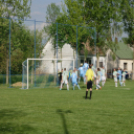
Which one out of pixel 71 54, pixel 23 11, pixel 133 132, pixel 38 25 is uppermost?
pixel 23 11

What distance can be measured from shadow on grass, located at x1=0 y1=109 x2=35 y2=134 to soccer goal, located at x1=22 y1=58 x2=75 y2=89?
16.6 metres

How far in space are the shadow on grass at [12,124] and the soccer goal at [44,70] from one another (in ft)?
54.4

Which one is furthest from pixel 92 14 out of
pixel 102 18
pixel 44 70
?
pixel 44 70

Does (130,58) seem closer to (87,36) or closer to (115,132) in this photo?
(87,36)

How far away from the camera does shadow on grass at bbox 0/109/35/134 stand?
868 centimetres

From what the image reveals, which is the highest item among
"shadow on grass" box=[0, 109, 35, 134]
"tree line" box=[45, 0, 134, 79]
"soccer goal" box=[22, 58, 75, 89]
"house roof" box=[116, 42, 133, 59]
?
"tree line" box=[45, 0, 134, 79]

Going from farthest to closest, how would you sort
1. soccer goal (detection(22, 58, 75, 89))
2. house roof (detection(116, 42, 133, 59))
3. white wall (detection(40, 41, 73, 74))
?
house roof (detection(116, 42, 133, 59)), white wall (detection(40, 41, 73, 74)), soccer goal (detection(22, 58, 75, 89))

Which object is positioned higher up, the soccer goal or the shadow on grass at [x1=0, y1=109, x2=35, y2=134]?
the soccer goal

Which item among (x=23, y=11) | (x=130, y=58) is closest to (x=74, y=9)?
(x=23, y=11)

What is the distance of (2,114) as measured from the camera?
1182cm

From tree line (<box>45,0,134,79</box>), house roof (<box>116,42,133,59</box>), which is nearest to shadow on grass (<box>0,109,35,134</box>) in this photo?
tree line (<box>45,0,134,79</box>)

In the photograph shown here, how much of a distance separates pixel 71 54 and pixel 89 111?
79.8 ft

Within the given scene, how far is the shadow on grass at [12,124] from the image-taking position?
868 centimetres

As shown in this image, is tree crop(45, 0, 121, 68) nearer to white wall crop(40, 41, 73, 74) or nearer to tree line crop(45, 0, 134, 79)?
tree line crop(45, 0, 134, 79)
